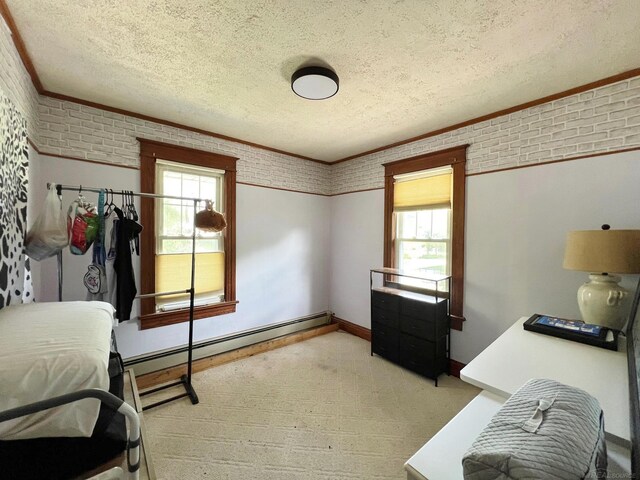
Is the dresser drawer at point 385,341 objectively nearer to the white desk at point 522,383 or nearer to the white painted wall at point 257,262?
the white painted wall at point 257,262

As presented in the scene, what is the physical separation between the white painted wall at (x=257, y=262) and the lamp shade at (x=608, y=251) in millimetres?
3113

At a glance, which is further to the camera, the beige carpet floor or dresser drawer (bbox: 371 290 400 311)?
dresser drawer (bbox: 371 290 400 311)

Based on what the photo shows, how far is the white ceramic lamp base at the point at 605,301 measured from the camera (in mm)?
1753

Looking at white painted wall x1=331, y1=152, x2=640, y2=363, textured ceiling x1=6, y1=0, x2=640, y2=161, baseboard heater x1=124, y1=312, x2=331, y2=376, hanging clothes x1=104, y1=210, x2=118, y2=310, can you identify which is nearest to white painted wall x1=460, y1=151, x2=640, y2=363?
white painted wall x1=331, y1=152, x2=640, y2=363

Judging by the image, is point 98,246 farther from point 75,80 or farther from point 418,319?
point 418,319

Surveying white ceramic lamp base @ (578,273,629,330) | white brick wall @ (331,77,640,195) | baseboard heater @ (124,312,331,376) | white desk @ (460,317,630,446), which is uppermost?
white brick wall @ (331,77,640,195)

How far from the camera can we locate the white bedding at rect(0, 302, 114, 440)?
0.91 metres

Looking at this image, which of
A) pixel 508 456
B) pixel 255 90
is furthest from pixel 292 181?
pixel 508 456

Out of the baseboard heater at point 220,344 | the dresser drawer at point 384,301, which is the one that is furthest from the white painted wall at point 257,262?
the dresser drawer at point 384,301

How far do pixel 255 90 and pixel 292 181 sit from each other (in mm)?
1818

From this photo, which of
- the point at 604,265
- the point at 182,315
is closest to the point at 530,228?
the point at 604,265

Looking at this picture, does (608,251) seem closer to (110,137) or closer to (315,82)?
(315,82)

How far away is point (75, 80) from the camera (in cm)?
207

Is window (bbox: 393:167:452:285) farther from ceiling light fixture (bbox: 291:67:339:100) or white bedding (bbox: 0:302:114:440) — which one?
white bedding (bbox: 0:302:114:440)
